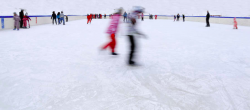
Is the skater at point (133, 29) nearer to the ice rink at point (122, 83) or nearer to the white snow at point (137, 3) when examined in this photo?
the ice rink at point (122, 83)

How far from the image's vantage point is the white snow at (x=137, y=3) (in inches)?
1770

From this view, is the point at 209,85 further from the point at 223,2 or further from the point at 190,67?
the point at 223,2

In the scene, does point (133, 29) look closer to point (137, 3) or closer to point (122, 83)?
point (122, 83)

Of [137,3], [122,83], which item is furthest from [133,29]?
[137,3]

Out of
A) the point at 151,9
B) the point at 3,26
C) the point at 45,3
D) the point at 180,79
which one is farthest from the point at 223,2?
the point at 180,79

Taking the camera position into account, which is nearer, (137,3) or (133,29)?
(133,29)

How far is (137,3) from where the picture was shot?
185 ft

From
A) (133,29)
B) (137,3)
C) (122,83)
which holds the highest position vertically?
(137,3)

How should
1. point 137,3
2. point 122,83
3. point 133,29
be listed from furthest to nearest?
point 137,3 < point 133,29 < point 122,83

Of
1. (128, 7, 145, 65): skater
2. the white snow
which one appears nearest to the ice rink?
(128, 7, 145, 65): skater

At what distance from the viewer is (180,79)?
334 cm

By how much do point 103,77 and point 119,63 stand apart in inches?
40.8

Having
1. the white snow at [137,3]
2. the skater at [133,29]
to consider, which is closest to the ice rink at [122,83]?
the skater at [133,29]

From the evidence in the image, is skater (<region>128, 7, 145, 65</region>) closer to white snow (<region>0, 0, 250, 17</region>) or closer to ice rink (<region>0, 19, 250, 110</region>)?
ice rink (<region>0, 19, 250, 110</region>)
